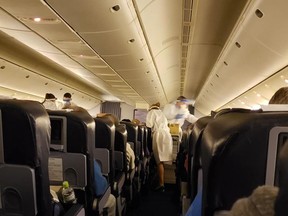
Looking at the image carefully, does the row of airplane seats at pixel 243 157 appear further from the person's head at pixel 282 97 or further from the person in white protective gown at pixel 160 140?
the person in white protective gown at pixel 160 140

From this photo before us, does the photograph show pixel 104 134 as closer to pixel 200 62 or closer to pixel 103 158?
pixel 103 158

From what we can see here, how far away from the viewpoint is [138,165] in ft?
20.3

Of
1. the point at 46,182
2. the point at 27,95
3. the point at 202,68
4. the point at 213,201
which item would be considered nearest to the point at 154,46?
the point at 202,68

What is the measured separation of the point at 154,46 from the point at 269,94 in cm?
307

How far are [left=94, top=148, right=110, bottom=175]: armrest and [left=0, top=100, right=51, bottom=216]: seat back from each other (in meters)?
1.58

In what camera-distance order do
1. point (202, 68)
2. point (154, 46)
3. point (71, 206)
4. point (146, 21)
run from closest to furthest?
1. point (71, 206)
2. point (146, 21)
3. point (154, 46)
4. point (202, 68)

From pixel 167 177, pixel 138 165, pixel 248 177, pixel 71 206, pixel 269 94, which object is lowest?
pixel 167 177

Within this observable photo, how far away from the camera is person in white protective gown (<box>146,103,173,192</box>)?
785 centimetres

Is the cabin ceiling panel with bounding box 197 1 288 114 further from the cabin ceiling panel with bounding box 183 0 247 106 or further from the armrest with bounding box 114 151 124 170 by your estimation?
the armrest with bounding box 114 151 124 170

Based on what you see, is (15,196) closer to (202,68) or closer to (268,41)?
(268,41)

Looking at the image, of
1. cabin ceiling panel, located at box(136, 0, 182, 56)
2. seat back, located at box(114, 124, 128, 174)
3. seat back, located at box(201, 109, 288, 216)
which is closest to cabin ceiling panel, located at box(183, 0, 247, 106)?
cabin ceiling panel, located at box(136, 0, 182, 56)

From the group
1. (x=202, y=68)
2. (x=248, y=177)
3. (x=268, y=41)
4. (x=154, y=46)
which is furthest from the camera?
(x=202, y=68)

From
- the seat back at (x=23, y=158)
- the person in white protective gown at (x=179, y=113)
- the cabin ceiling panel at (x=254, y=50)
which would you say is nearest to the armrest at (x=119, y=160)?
the cabin ceiling panel at (x=254, y=50)

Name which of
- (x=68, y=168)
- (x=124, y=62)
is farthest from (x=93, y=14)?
(x=124, y=62)
